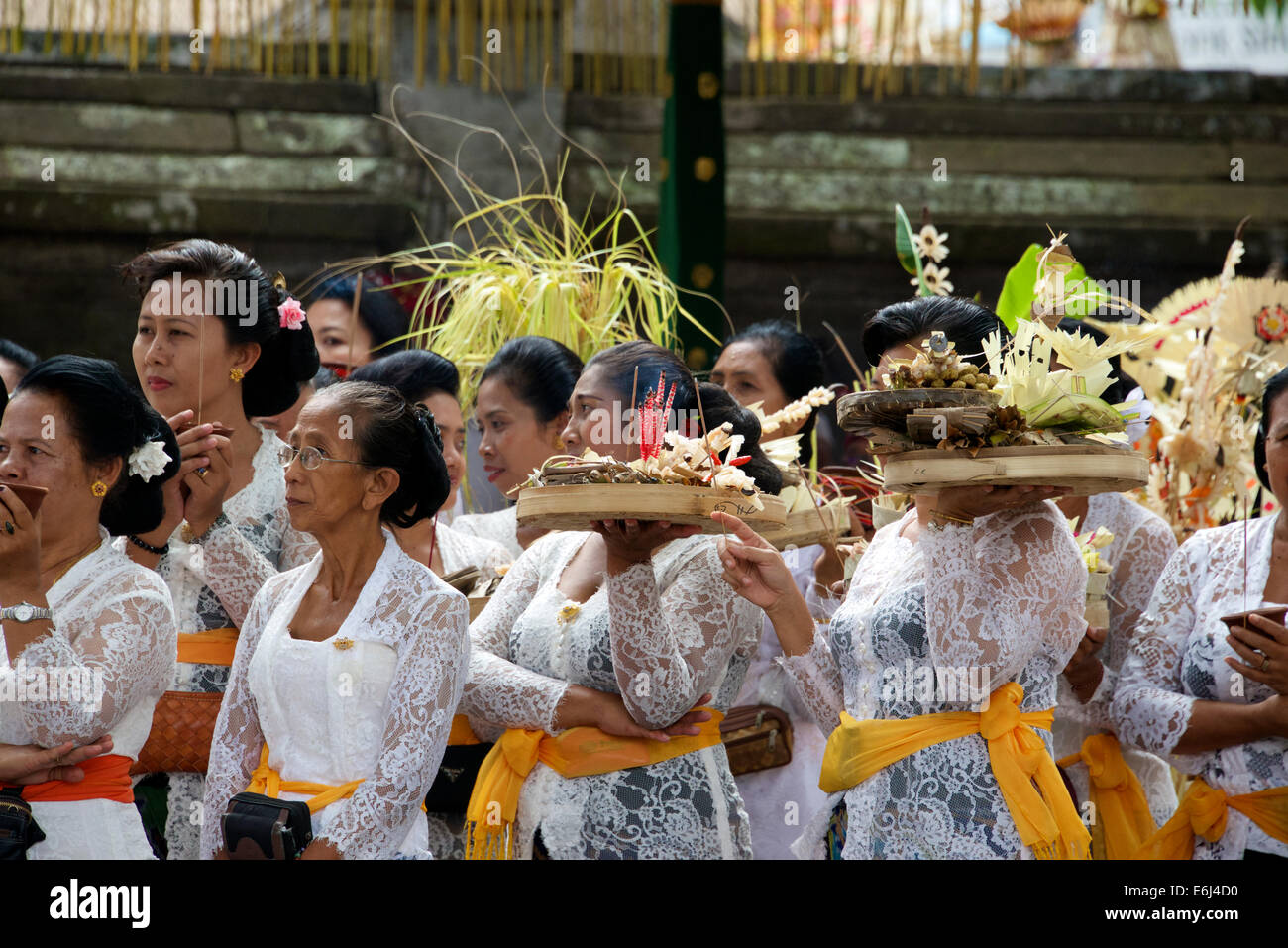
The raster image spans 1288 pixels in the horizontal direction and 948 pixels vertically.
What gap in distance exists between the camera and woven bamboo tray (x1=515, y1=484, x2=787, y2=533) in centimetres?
279

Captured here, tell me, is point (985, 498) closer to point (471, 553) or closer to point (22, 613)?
point (471, 553)

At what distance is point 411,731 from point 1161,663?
1.68 m

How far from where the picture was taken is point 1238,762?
10.5ft

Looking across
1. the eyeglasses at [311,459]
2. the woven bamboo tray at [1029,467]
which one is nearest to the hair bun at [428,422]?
the eyeglasses at [311,459]

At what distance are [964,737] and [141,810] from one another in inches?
68.5

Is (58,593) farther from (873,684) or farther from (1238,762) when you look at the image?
(1238,762)

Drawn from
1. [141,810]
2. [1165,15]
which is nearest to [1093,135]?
[1165,15]

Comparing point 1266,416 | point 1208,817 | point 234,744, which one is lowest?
point 1208,817

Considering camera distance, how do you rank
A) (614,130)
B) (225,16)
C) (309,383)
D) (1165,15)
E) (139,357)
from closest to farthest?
(139,357) < (309,383) < (225,16) < (614,130) < (1165,15)

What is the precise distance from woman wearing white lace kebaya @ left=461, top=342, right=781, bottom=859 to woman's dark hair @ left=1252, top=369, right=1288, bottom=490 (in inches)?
42.5

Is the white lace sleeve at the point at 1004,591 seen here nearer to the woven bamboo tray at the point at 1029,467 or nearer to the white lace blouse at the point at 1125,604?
the woven bamboo tray at the point at 1029,467

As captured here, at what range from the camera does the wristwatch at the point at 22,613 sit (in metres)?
2.75

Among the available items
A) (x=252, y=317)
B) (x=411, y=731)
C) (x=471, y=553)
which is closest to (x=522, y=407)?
(x=471, y=553)

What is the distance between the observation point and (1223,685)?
3.26 meters
